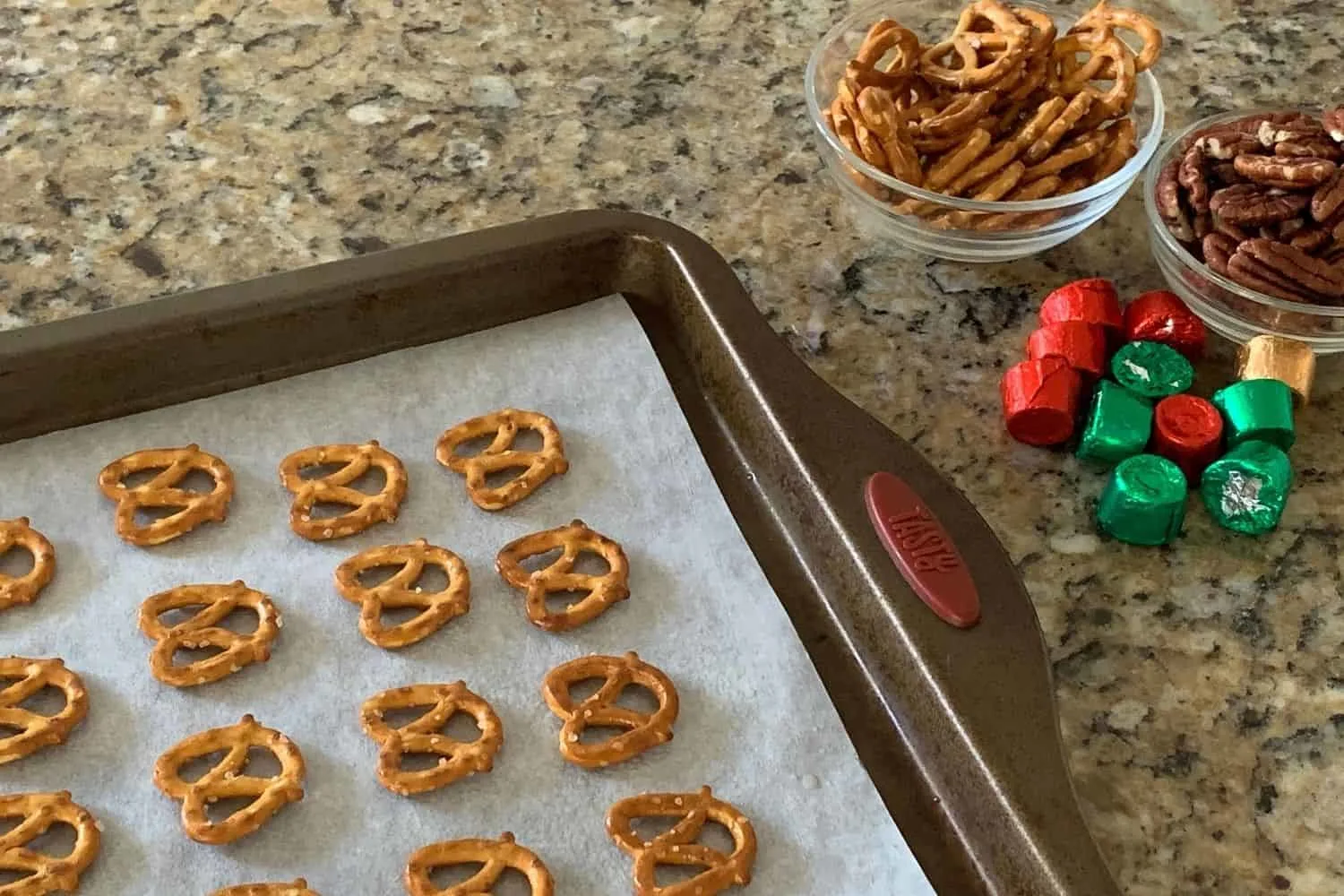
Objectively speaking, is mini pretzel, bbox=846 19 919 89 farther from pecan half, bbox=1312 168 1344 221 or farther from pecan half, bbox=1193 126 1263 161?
pecan half, bbox=1312 168 1344 221

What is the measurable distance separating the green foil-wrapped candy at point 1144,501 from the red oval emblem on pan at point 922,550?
0.15 m

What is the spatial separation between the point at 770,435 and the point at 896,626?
21cm

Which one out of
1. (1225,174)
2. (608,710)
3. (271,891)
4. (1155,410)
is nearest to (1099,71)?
(1225,174)

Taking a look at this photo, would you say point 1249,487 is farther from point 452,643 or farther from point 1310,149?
point 452,643

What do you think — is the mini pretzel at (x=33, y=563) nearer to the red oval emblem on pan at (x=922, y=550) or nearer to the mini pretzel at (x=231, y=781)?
the mini pretzel at (x=231, y=781)

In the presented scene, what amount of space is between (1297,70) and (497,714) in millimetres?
1194

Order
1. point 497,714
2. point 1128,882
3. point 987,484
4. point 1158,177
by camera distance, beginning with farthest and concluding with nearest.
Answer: point 1158,177 < point 987,484 < point 497,714 < point 1128,882

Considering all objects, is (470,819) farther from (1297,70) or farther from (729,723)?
(1297,70)

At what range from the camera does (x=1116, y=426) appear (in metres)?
1.12

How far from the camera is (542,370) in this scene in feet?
4.04

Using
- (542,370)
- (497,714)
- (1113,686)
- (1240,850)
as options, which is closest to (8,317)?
(542,370)

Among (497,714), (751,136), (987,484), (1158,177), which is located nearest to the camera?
(497,714)

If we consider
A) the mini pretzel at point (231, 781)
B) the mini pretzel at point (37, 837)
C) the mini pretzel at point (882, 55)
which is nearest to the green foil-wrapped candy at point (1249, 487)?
the mini pretzel at point (882, 55)

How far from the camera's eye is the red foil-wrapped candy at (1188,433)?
1115 millimetres
